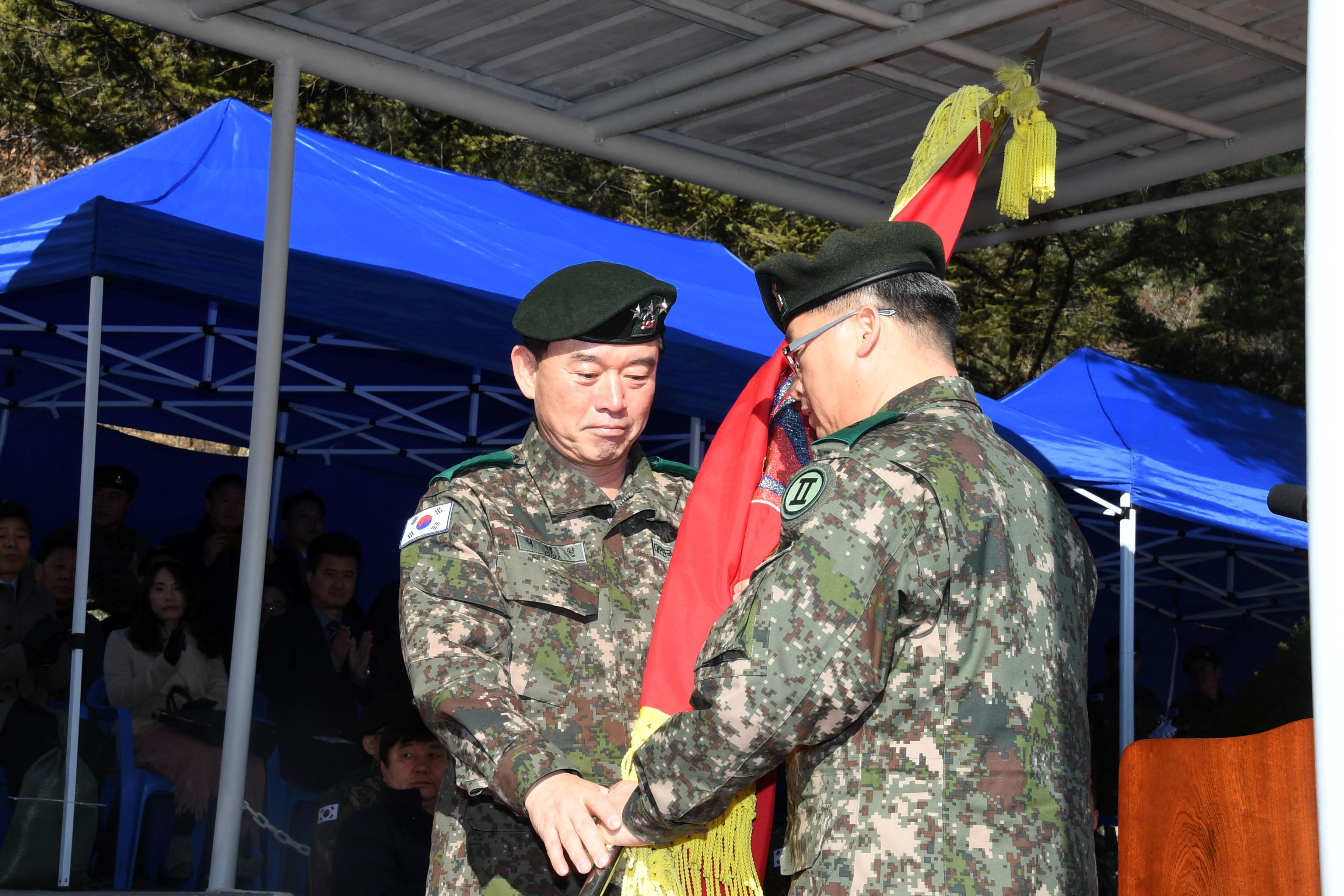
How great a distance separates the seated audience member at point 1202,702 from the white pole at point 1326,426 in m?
9.13

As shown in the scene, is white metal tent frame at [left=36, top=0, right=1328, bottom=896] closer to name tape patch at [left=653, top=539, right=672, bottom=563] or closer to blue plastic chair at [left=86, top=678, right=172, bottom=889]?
blue plastic chair at [left=86, top=678, right=172, bottom=889]

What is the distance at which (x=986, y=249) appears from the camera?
17.1 meters

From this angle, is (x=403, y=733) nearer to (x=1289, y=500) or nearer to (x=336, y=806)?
(x=336, y=806)

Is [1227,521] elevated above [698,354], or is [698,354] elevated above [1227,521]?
[698,354]

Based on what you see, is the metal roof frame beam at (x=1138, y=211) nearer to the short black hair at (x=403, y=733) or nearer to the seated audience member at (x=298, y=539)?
the short black hair at (x=403, y=733)

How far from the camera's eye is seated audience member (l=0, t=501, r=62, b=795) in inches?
227

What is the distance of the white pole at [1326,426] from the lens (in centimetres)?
111

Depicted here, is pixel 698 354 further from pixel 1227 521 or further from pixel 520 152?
pixel 520 152

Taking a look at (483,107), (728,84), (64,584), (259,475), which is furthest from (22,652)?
(728,84)

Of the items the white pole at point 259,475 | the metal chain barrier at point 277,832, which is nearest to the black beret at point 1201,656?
the metal chain barrier at point 277,832

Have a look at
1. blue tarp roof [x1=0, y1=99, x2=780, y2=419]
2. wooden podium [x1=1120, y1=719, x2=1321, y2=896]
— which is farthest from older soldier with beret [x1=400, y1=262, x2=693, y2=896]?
blue tarp roof [x1=0, y1=99, x2=780, y2=419]

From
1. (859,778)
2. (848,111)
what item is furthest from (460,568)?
(848,111)

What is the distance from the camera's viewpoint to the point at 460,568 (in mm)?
2387

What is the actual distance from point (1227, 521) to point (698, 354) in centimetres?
323
